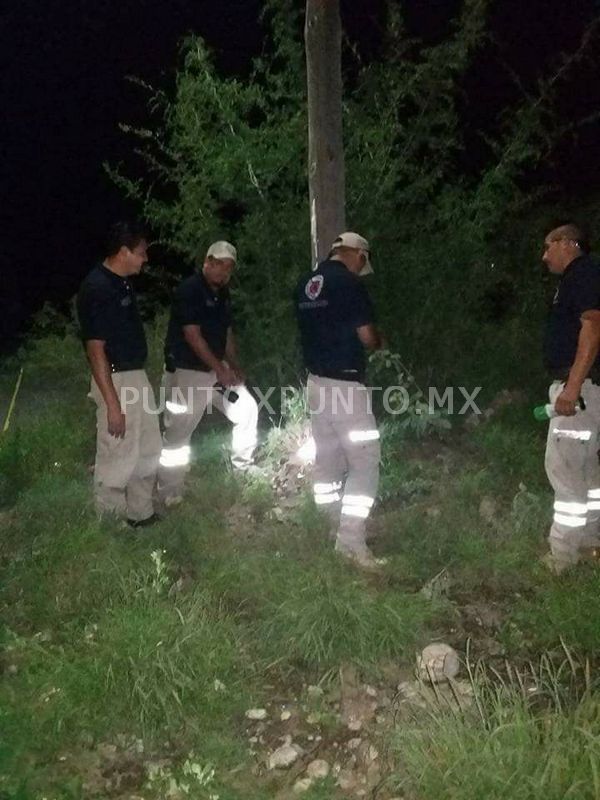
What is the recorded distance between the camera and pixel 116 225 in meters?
4.44

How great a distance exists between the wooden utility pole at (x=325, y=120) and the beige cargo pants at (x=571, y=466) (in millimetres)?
1871

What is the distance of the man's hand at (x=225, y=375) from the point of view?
508cm

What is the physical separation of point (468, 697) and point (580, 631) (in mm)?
657

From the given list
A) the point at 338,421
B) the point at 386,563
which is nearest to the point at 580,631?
the point at 386,563

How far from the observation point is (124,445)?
15.1 ft

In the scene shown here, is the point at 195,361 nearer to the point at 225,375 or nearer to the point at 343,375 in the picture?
the point at 225,375

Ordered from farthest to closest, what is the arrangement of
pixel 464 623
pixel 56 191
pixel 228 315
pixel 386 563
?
pixel 56 191
pixel 228 315
pixel 386 563
pixel 464 623

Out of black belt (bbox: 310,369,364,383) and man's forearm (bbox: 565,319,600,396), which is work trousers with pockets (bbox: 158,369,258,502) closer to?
black belt (bbox: 310,369,364,383)

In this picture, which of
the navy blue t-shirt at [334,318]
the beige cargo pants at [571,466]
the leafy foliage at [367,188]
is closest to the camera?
the beige cargo pants at [571,466]

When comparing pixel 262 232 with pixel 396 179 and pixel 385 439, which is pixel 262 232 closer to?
pixel 396 179

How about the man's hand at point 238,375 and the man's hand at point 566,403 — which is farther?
the man's hand at point 238,375

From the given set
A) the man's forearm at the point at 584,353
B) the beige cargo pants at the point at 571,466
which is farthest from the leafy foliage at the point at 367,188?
the man's forearm at the point at 584,353

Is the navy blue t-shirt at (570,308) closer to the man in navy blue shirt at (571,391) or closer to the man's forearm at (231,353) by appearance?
the man in navy blue shirt at (571,391)

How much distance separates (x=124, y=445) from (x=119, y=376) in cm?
38
